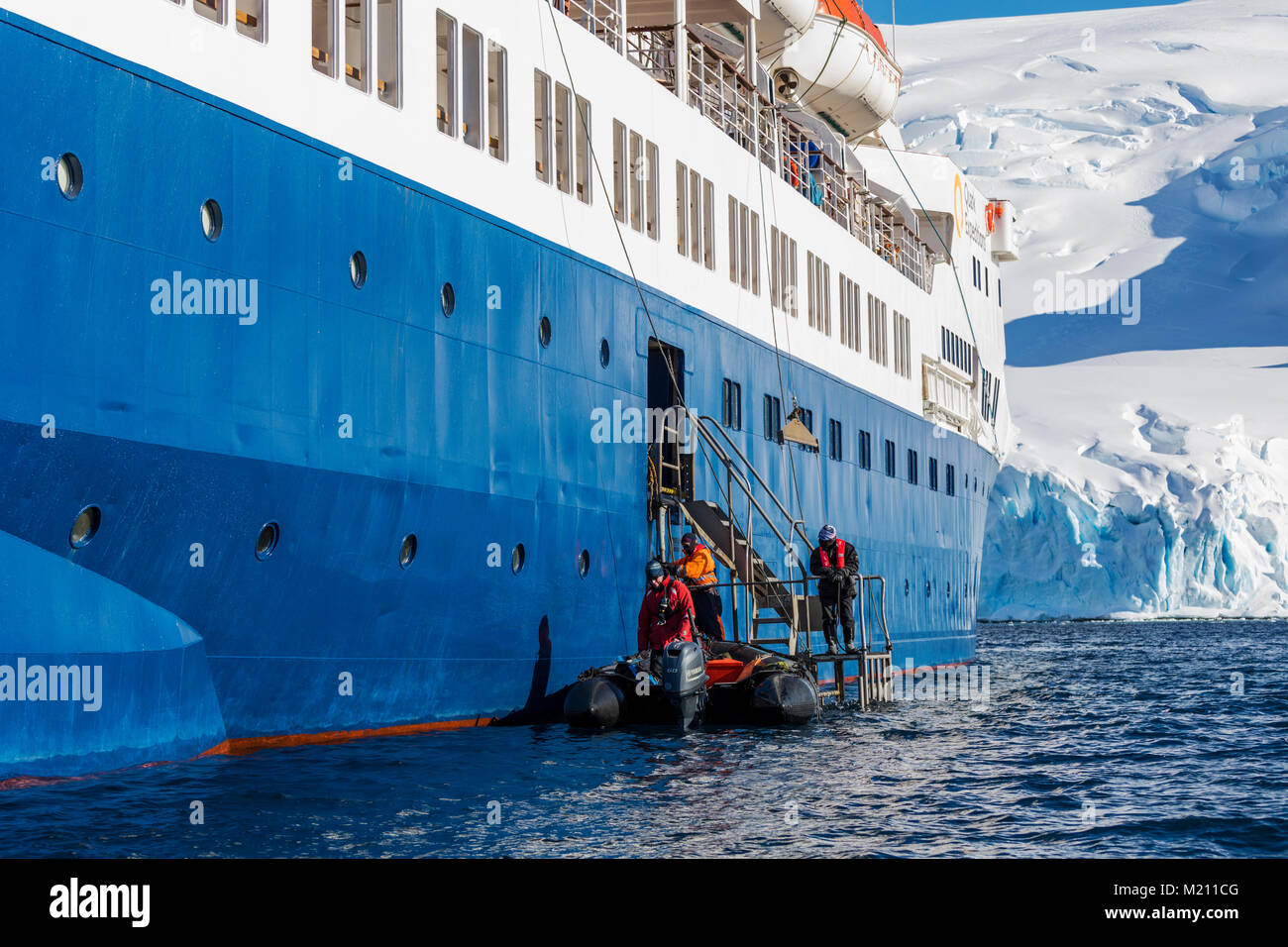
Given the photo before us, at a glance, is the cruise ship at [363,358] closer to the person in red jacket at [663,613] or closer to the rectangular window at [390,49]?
the rectangular window at [390,49]

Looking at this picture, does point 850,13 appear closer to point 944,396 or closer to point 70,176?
point 944,396

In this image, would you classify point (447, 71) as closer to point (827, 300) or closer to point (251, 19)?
point (251, 19)

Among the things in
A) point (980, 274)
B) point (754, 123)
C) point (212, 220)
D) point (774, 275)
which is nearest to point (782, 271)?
point (774, 275)

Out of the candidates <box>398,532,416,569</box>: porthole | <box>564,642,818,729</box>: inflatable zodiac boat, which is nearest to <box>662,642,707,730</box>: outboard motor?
<box>564,642,818,729</box>: inflatable zodiac boat

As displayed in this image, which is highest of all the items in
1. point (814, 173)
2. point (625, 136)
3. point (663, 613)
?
point (814, 173)

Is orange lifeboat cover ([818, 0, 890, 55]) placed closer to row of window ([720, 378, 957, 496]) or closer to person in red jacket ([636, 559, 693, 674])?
row of window ([720, 378, 957, 496])

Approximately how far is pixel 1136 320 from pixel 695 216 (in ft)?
400

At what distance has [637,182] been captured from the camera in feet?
59.1

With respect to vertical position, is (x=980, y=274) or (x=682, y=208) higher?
(x=980, y=274)


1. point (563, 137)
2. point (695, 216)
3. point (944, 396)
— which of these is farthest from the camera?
point (944, 396)

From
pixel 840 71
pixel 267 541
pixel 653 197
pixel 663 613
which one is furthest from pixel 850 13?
pixel 267 541

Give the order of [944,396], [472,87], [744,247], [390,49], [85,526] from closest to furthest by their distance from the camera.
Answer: [85,526], [390,49], [472,87], [744,247], [944,396]

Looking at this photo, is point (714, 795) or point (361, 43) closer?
point (714, 795)

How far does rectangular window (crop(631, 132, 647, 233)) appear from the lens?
1788 centimetres
